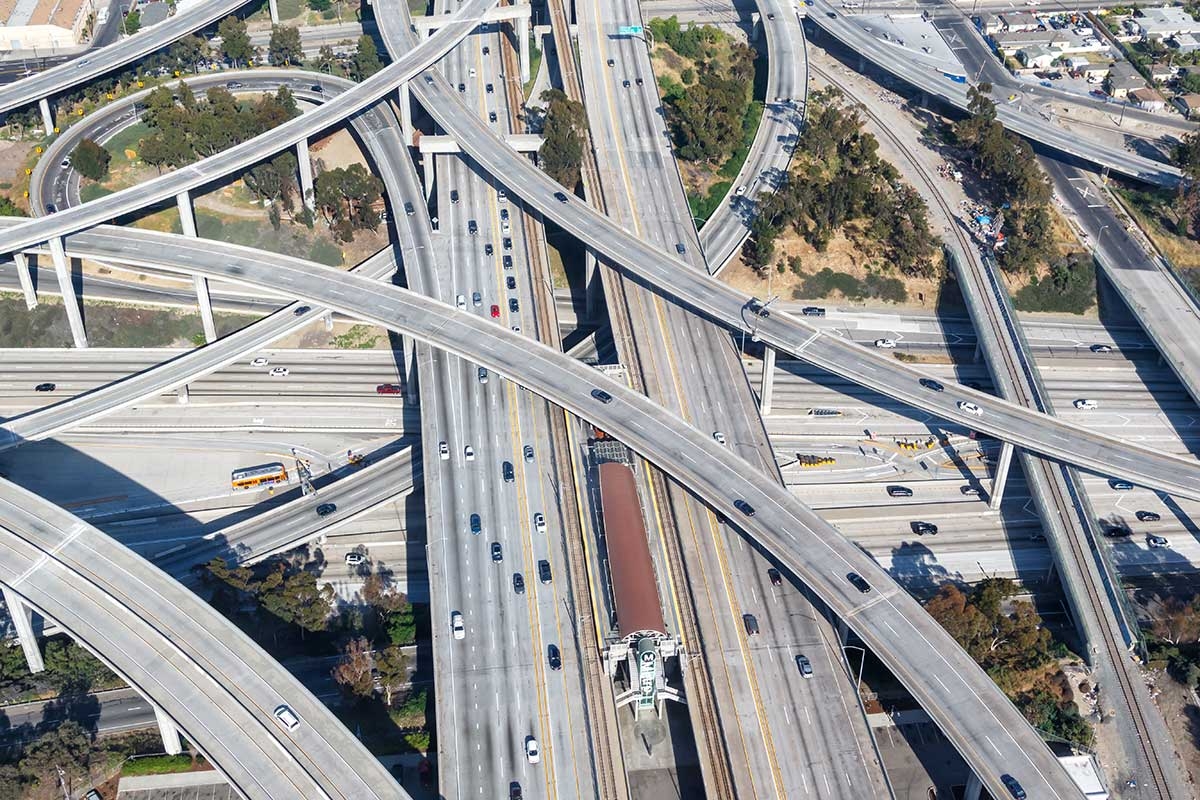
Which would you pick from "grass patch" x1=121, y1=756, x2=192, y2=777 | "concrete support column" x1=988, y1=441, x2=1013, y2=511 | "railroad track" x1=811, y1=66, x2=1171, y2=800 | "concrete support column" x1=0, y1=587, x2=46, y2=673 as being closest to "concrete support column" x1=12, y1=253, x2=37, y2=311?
"concrete support column" x1=0, y1=587, x2=46, y2=673

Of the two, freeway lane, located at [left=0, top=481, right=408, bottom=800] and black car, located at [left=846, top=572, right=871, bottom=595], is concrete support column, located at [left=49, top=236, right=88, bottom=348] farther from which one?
black car, located at [left=846, top=572, right=871, bottom=595]

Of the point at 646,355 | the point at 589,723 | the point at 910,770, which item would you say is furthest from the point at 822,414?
the point at 589,723

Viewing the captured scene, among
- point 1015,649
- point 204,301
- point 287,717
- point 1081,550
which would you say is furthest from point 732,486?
point 204,301

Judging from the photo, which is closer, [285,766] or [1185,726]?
[285,766]

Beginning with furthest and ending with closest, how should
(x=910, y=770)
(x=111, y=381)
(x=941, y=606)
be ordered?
(x=111, y=381) < (x=941, y=606) < (x=910, y=770)

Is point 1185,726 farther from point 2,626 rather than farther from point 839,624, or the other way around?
Result: point 2,626

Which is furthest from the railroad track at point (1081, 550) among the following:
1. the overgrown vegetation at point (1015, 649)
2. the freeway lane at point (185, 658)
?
the freeway lane at point (185, 658)

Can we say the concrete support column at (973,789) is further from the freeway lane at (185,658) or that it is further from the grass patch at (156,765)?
the grass patch at (156,765)
